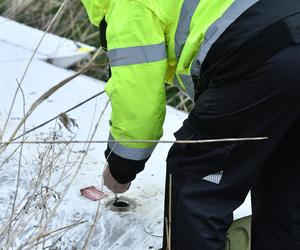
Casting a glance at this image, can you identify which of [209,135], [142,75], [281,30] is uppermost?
[281,30]

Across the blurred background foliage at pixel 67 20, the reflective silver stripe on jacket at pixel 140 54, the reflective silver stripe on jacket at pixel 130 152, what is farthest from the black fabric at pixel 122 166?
the blurred background foliage at pixel 67 20

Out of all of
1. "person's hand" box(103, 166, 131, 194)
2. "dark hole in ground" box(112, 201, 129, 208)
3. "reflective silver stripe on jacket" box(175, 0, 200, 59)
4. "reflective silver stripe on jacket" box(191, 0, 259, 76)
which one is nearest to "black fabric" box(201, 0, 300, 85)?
"reflective silver stripe on jacket" box(191, 0, 259, 76)

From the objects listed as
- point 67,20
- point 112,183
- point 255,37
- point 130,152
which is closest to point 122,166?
point 130,152

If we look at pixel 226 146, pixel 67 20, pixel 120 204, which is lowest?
pixel 67 20

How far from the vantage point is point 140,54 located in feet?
5.98

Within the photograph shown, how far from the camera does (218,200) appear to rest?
5.90 ft

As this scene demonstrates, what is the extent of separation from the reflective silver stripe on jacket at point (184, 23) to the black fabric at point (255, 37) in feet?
0.37

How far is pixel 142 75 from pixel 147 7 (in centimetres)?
18

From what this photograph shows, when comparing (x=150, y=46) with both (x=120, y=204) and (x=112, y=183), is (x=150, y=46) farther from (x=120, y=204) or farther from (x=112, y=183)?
(x=120, y=204)

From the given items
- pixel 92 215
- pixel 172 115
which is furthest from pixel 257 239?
pixel 172 115

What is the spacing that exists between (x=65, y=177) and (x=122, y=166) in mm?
342

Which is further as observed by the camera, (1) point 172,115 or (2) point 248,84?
(1) point 172,115

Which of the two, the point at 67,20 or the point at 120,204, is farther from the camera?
the point at 67,20

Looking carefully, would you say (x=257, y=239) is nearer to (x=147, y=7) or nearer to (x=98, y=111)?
(x=147, y=7)
